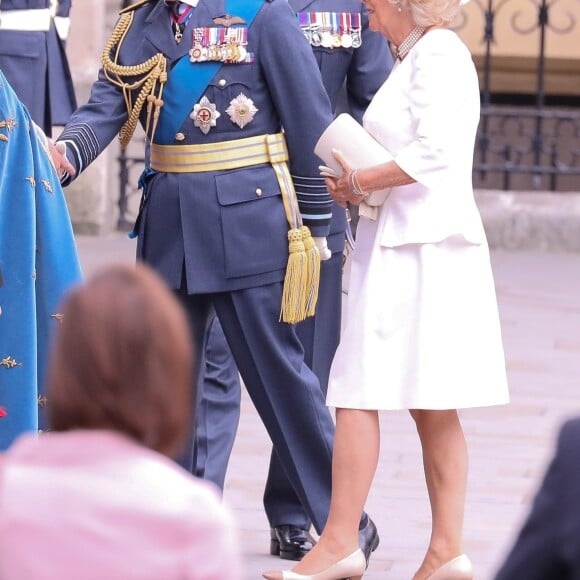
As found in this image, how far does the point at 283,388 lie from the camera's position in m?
3.91

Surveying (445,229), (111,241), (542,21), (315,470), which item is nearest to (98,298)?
(445,229)

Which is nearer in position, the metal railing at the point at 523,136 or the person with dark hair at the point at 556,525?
the person with dark hair at the point at 556,525

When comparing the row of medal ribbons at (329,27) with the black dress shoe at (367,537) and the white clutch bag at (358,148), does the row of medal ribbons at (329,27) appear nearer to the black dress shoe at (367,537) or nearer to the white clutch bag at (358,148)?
the white clutch bag at (358,148)

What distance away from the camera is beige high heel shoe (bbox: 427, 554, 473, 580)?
379 centimetres

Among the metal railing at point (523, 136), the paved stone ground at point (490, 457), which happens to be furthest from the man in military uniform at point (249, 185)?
the metal railing at point (523, 136)

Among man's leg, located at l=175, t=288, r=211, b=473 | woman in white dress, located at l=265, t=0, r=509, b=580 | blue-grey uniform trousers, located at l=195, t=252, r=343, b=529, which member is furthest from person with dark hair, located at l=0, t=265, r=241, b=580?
blue-grey uniform trousers, located at l=195, t=252, r=343, b=529

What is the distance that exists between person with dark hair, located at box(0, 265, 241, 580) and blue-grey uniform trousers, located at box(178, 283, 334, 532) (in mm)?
1938

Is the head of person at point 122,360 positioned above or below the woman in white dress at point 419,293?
above

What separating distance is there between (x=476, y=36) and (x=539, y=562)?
9220 millimetres

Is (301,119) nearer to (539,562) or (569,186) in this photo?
Answer: (539,562)

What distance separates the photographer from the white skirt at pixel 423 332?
3.69m

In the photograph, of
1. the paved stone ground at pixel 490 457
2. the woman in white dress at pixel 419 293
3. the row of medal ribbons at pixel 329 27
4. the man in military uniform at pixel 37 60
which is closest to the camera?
the woman in white dress at pixel 419 293

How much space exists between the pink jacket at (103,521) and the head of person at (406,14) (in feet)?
6.50

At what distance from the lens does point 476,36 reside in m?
10.9
